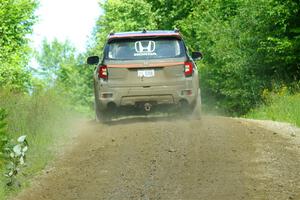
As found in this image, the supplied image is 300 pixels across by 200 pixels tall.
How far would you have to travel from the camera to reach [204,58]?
37.3 meters

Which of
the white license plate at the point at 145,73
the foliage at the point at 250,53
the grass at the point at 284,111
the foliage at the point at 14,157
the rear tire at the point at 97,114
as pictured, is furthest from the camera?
the foliage at the point at 250,53

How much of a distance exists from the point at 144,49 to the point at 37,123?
345 centimetres

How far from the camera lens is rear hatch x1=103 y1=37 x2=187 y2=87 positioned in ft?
47.7

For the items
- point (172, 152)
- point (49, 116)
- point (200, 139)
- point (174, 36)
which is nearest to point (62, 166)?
point (172, 152)

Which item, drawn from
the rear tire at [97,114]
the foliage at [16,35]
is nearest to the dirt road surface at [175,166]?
the rear tire at [97,114]

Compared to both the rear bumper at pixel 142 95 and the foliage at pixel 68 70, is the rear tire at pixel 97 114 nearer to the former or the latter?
the rear bumper at pixel 142 95

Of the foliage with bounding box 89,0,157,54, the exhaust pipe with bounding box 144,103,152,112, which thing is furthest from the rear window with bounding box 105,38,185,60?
the foliage with bounding box 89,0,157,54

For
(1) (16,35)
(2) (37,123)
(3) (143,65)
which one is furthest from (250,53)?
(1) (16,35)

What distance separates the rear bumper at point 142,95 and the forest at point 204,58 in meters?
1.11

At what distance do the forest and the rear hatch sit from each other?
149 cm

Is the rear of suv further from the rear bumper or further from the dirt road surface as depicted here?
the dirt road surface

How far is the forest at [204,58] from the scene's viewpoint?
12.8 metres

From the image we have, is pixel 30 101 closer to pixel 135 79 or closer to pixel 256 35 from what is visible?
pixel 135 79

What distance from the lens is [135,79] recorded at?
14.5 m
